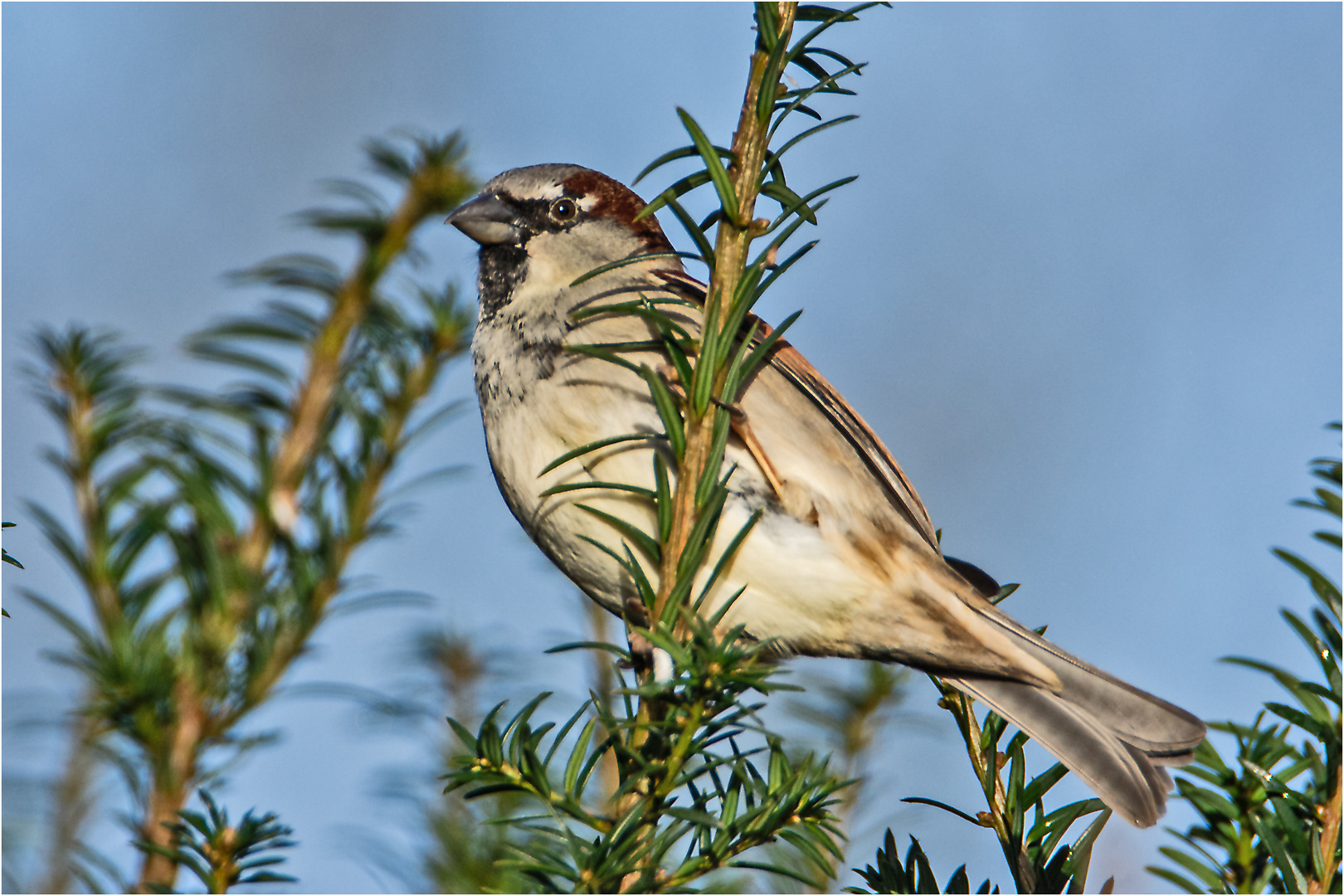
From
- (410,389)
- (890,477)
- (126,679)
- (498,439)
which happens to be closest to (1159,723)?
(890,477)

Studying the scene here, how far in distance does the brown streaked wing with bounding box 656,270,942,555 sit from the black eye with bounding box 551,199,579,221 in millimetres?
345

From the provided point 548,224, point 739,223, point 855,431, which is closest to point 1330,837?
point 739,223

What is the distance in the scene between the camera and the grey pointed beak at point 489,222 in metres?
2.34

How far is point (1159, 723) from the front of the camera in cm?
188

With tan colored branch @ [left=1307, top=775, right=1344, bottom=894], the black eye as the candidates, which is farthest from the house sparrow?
tan colored branch @ [left=1307, top=775, right=1344, bottom=894]

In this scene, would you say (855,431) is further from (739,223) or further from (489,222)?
(739,223)

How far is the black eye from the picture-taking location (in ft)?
8.20

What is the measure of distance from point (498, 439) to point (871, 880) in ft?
3.58

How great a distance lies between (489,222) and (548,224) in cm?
14

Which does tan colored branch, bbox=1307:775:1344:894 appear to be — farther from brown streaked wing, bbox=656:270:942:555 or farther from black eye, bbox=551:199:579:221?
black eye, bbox=551:199:579:221

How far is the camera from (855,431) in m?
2.27

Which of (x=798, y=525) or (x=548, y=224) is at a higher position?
(x=548, y=224)

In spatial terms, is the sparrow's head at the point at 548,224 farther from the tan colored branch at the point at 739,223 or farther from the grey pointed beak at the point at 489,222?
the tan colored branch at the point at 739,223

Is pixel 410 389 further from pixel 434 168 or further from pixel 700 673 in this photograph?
pixel 700 673
